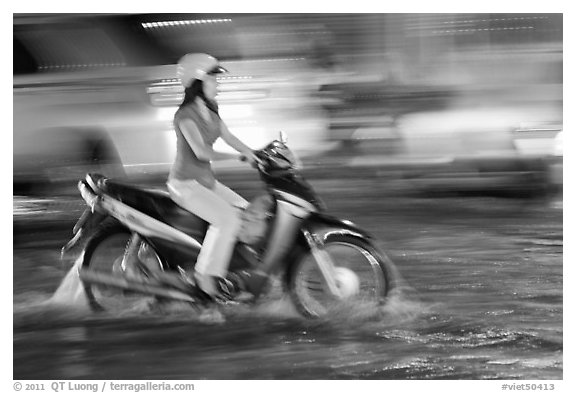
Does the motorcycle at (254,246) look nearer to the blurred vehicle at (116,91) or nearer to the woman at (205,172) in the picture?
the woman at (205,172)

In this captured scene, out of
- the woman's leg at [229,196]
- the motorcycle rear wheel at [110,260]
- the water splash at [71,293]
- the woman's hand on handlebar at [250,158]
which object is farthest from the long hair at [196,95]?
the water splash at [71,293]

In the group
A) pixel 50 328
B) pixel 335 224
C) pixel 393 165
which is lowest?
pixel 50 328

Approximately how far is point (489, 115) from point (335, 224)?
1115mm

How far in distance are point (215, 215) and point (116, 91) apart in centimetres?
94

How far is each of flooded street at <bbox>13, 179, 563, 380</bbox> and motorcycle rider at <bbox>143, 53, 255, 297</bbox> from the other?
0.18 m

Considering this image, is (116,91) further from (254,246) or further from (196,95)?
(254,246)

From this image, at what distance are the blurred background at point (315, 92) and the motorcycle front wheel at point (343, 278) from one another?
0.46 m

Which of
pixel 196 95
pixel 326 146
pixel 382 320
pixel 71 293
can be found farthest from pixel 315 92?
pixel 71 293

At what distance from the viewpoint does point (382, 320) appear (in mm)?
4664

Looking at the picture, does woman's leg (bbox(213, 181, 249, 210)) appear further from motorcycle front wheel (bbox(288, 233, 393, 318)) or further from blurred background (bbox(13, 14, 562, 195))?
motorcycle front wheel (bbox(288, 233, 393, 318))

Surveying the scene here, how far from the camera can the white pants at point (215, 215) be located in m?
4.53
